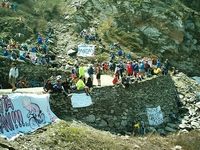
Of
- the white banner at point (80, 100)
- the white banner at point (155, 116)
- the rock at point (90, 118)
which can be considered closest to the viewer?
the white banner at point (80, 100)

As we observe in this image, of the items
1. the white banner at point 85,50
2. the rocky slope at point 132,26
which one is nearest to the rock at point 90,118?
the white banner at point 85,50

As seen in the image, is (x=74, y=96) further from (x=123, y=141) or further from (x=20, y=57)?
(x=20, y=57)

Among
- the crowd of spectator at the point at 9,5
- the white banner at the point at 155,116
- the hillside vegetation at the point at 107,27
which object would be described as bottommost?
the white banner at the point at 155,116

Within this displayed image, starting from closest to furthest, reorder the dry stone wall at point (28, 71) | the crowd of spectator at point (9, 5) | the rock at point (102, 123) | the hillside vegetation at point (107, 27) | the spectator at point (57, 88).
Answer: the spectator at point (57, 88), the rock at point (102, 123), the dry stone wall at point (28, 71), the hillside vegetation at point (107, 27), the crowd of spectator at point (9, 5)

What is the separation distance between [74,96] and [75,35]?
16244 millimetres

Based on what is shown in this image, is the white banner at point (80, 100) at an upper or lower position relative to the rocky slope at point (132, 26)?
lower

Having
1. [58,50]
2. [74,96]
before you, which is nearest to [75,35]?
[58,50]

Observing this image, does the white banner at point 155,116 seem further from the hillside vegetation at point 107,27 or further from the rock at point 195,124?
the rock at point 195,124

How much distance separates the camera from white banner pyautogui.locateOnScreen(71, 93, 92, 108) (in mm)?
17328

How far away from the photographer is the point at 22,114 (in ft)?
46.8

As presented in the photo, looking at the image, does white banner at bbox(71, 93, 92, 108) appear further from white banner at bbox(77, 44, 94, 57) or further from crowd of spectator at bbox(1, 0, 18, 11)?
crowd of spectator at bbox(1, 0, 18, 11)

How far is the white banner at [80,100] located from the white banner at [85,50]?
1271 centimetres

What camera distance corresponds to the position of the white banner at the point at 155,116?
21903mm

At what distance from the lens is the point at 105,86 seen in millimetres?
19172
